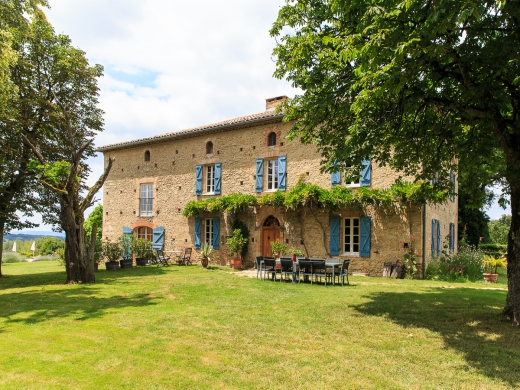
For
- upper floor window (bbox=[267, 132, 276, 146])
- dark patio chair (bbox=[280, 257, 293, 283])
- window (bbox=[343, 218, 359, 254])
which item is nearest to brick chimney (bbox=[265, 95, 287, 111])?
upper floor window (bbox=[267, 132, 276, 146])

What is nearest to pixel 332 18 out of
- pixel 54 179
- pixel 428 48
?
pixel 428 48

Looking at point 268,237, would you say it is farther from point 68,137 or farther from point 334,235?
point 68,137

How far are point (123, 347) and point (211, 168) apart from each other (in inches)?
526

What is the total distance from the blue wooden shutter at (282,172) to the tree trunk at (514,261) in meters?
9.60

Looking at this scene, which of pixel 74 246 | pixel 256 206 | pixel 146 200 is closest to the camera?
pixel 74 246

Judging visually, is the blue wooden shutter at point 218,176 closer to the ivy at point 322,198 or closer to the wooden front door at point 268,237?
the ivy at point 322,198

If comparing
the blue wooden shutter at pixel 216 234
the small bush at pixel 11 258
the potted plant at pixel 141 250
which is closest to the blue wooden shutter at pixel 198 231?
the blue wooden shutter at pixel 216 234

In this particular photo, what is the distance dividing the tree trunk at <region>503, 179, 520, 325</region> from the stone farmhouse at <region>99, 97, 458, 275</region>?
463 centimetres

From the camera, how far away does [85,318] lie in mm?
6562

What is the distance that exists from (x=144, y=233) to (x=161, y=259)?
3124 mm

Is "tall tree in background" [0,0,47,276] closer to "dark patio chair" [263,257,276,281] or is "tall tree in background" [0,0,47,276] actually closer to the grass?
the grass

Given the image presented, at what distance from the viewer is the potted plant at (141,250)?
1773cm

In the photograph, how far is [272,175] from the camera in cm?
1591

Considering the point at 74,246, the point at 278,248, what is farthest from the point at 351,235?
the point at 74,246
